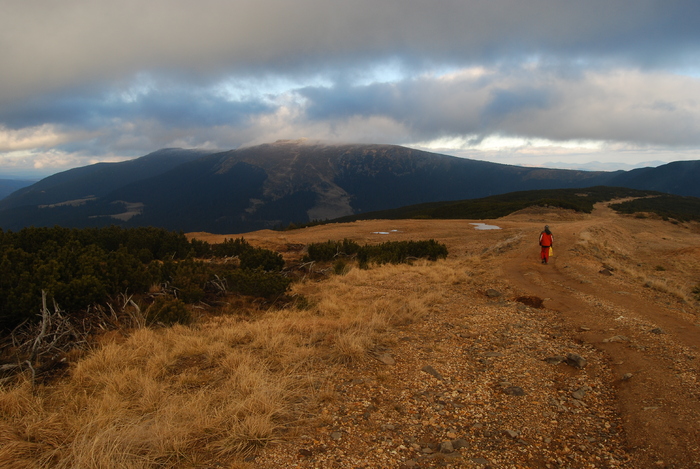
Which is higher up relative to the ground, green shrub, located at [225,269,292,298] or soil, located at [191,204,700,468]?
green shrub, located at [225,269,292,298]

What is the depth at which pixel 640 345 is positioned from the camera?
538 cm

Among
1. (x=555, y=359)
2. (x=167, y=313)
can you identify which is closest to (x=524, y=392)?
(x=555, y=359)

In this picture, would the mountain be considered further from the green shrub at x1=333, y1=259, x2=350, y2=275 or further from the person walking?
the green shrub at x1=333, y1=259, x2=350, y2=275

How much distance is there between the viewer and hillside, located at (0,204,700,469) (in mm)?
3197

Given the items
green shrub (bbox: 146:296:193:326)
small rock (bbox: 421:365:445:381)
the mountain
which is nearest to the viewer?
small rock (bbox: 421:365:445:381)

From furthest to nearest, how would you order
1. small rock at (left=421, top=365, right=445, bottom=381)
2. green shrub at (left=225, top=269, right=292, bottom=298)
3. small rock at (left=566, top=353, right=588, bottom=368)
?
green shrub at (left=225, top=269, right=292, bottom=298)
small rock at (left=566, top=353, right=588, bottom=368)
small rock at (left=421, top=365, right=445, bottom=381)

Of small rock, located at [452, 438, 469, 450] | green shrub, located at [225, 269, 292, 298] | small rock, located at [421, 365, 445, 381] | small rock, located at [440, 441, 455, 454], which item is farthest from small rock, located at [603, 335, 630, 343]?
green shrub, located at [225, 269, 292, 298]

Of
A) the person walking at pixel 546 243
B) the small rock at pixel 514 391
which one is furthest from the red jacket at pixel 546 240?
the small rock at pixel 514 391

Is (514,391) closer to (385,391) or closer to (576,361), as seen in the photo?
(576,361)

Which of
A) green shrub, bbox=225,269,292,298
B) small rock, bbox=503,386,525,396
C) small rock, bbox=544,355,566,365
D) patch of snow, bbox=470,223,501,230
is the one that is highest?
green shrub, bbox=225,269,292,298

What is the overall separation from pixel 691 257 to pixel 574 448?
22533 mm

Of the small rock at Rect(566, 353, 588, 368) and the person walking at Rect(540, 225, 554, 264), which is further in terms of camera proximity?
the person walking at Rect(540, 225, 554, 264)

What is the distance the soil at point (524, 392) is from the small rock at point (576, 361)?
7 centimetres

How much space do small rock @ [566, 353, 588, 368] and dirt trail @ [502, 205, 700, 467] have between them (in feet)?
1.16
